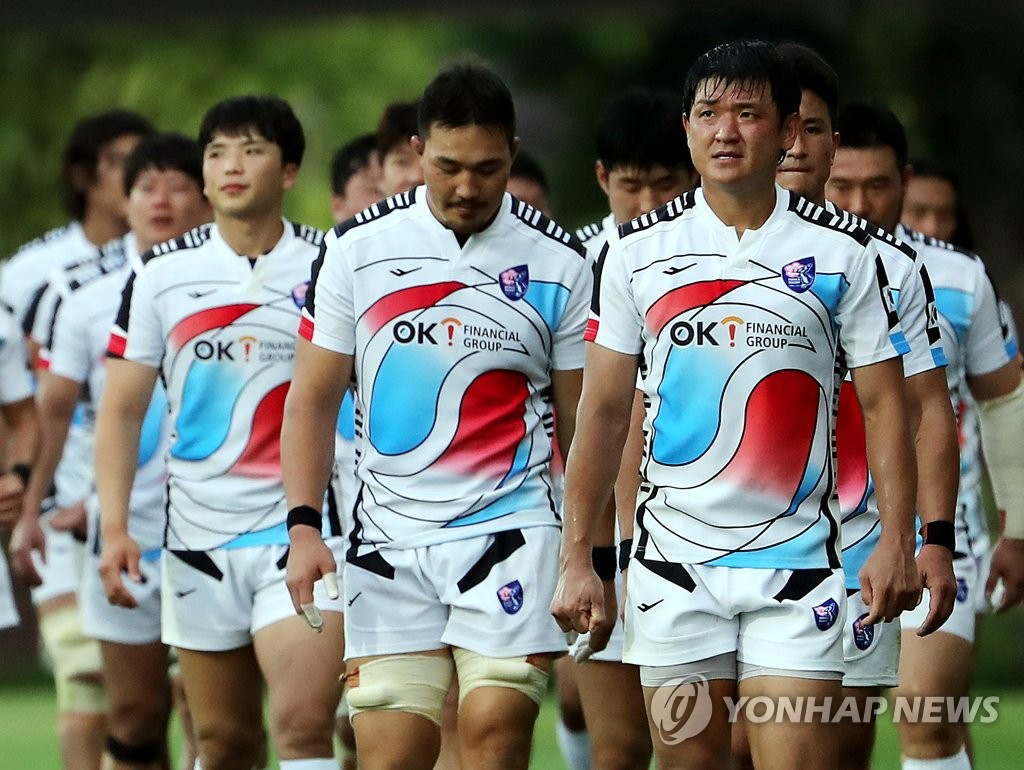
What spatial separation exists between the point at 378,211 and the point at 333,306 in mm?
366

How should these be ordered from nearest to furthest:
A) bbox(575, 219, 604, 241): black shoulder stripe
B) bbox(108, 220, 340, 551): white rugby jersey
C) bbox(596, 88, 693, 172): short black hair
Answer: bbox(108, 220, 340, 551): white rugby jersey → bbox(596, 88, 693, 172): short black hair → bbox(575, 219, 604, 241): black shoulder stripe

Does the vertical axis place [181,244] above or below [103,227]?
below

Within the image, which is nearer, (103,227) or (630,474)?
(630,474)

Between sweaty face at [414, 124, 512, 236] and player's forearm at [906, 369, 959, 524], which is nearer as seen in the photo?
player's forearm at [906, 369, 959, 524]

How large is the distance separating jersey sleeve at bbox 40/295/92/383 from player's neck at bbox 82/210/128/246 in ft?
6.08

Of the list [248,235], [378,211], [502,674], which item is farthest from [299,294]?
[502,674]

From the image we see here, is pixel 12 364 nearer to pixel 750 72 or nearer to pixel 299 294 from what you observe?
pixel 299 294

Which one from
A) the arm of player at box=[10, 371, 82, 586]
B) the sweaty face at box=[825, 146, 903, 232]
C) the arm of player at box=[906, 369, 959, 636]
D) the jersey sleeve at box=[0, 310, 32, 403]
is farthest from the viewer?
the arm of player at box=[10, 371, 82, 586]

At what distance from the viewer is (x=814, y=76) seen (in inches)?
278

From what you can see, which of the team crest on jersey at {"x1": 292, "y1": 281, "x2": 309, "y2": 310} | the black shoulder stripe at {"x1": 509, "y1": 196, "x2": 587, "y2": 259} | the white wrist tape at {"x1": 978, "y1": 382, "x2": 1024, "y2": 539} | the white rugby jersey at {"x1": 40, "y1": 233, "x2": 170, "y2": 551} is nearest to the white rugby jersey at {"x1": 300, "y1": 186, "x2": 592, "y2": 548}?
the black shoulder stripe at {"x1": 509, "y1": 196, "x2": 587, "y2": 259}

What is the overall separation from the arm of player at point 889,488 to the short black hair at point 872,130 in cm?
217

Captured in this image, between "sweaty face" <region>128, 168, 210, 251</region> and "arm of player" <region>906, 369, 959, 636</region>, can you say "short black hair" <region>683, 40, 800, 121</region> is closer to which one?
"arm of player" <region>906, 369, 959, 636</region>

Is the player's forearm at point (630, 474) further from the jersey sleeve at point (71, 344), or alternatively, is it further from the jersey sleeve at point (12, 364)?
the jersey sleeve at point (71, 344)

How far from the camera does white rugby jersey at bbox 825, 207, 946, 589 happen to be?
6402mm
